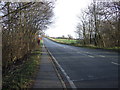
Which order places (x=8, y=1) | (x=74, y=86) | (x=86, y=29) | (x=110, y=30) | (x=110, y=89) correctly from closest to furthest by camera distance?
(x=110, y=89) → (x=74, y=86) → (x=8, y=1) → (x=110, y=30) → (x=86, y=29)

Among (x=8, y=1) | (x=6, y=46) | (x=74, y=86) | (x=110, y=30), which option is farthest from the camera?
(x=110, y=30)

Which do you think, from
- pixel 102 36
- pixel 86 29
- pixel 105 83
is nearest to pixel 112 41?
pixel 102 36

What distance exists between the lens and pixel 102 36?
41.0m

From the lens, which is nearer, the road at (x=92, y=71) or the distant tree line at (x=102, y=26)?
Answer: the road at (x=92, y=71)

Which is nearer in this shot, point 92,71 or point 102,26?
point 92,71

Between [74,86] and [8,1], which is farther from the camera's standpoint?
[8,1]

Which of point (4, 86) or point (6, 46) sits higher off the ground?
point (6, 46)

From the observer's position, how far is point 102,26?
3856cm

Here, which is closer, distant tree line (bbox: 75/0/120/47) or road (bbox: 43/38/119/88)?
road (bbox: 43/38/119/88)

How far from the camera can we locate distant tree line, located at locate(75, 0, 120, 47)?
24.7 m

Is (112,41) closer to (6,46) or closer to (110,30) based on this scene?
(110,30)

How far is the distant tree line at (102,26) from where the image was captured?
24.7 m

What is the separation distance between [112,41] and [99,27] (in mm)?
4670

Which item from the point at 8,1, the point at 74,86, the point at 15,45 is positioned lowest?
the point at 74,86
